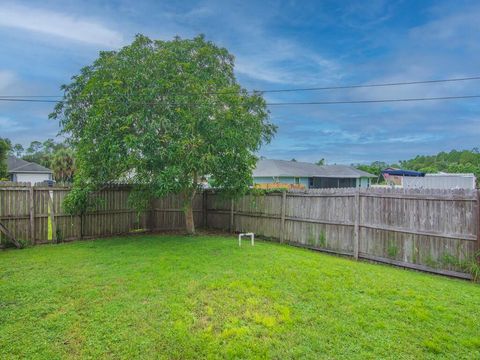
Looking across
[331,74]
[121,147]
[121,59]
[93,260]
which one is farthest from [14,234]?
[331,74]

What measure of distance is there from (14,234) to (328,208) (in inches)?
353

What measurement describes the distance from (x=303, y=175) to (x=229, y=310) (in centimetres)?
2398

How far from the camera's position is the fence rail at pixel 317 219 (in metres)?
6.61

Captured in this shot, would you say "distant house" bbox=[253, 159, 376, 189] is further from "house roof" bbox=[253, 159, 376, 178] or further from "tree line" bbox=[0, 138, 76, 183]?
"tree line" bbox=[0, 138, 76, 183]

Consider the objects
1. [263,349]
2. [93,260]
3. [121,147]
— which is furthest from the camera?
[121,147]

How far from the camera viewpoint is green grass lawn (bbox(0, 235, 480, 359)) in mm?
3414

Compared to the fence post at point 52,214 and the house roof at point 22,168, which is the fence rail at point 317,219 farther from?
the house roof at point 22,168

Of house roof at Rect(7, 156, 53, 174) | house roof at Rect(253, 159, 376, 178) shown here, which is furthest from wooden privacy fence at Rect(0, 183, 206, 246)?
house roof at Rect(7, 156, 53, 174)

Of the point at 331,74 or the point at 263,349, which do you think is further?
the point at 331,74

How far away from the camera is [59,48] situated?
36.3 feet

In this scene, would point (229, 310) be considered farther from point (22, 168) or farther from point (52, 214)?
point (22, 168)

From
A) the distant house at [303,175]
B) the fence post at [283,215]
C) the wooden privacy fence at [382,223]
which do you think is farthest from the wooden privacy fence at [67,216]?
the distant house at [303,175]

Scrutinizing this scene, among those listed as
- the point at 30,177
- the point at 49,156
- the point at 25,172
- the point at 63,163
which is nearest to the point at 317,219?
the point at 25,172

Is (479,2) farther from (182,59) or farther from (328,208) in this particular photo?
(182,59)
